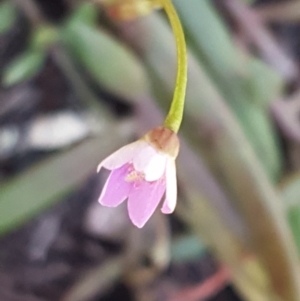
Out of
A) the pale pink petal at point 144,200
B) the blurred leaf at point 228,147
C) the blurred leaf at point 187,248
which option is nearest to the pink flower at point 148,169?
the pale pink petal at point 144,200

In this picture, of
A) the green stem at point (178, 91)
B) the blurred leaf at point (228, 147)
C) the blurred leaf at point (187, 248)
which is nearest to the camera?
the green stem at point (178, 91)

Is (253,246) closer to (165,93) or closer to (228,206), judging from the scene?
(228,206)

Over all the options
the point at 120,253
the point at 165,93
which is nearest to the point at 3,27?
the point at 165,93

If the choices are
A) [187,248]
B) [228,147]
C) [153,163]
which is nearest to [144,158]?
[153,163]

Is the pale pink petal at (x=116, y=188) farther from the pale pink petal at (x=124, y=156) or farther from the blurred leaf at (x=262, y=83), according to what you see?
the blurred leaf at (x=262, y=83)

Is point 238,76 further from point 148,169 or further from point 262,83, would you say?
point 148,169

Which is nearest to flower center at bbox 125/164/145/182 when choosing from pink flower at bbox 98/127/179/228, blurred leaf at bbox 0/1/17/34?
pink flower at bbox 98/127/179/228

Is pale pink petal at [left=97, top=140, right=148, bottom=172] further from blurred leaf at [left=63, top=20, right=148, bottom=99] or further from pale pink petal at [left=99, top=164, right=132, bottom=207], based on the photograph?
blurred leaf at [left=63, top=20, right=148, bottom=99]
